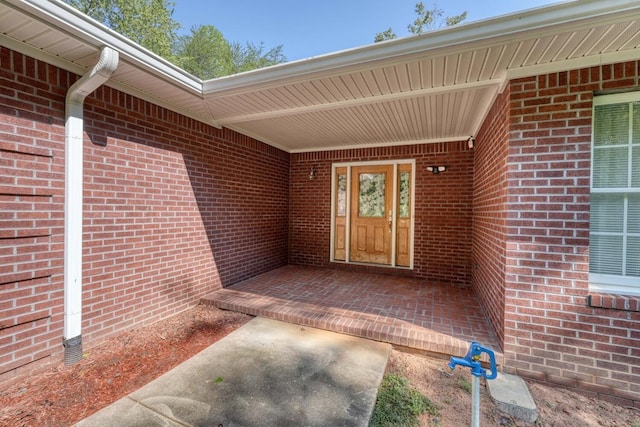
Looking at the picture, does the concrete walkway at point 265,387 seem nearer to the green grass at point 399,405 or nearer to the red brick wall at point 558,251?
the green grass at point 399,405

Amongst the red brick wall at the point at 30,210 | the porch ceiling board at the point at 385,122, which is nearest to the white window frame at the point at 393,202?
the porch ceiling board at the point at 385,122

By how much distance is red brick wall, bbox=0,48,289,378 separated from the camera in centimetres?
208

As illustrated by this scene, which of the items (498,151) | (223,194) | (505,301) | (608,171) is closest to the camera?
(608,171)

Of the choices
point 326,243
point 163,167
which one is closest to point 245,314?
point 163,167

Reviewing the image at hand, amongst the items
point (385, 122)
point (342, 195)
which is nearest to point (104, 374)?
point (385, 122)

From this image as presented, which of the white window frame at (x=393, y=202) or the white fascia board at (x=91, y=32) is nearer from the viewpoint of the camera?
the white fascia board at (x=91, y=32)

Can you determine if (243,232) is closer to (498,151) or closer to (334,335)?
(334,335)

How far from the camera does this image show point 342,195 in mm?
5684

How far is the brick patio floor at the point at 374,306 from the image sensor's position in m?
2.68

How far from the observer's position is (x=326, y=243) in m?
5.70

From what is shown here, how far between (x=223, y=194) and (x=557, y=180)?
4106 millimetres

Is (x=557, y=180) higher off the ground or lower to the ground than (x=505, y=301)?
higher

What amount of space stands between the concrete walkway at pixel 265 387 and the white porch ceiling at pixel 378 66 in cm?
273

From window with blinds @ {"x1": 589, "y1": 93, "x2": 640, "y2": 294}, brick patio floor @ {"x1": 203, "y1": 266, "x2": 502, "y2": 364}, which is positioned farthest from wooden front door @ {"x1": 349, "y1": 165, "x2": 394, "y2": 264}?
window with blinds @ {"x1": 589, "y1": 93, "x2": 640, "y2": 294}
